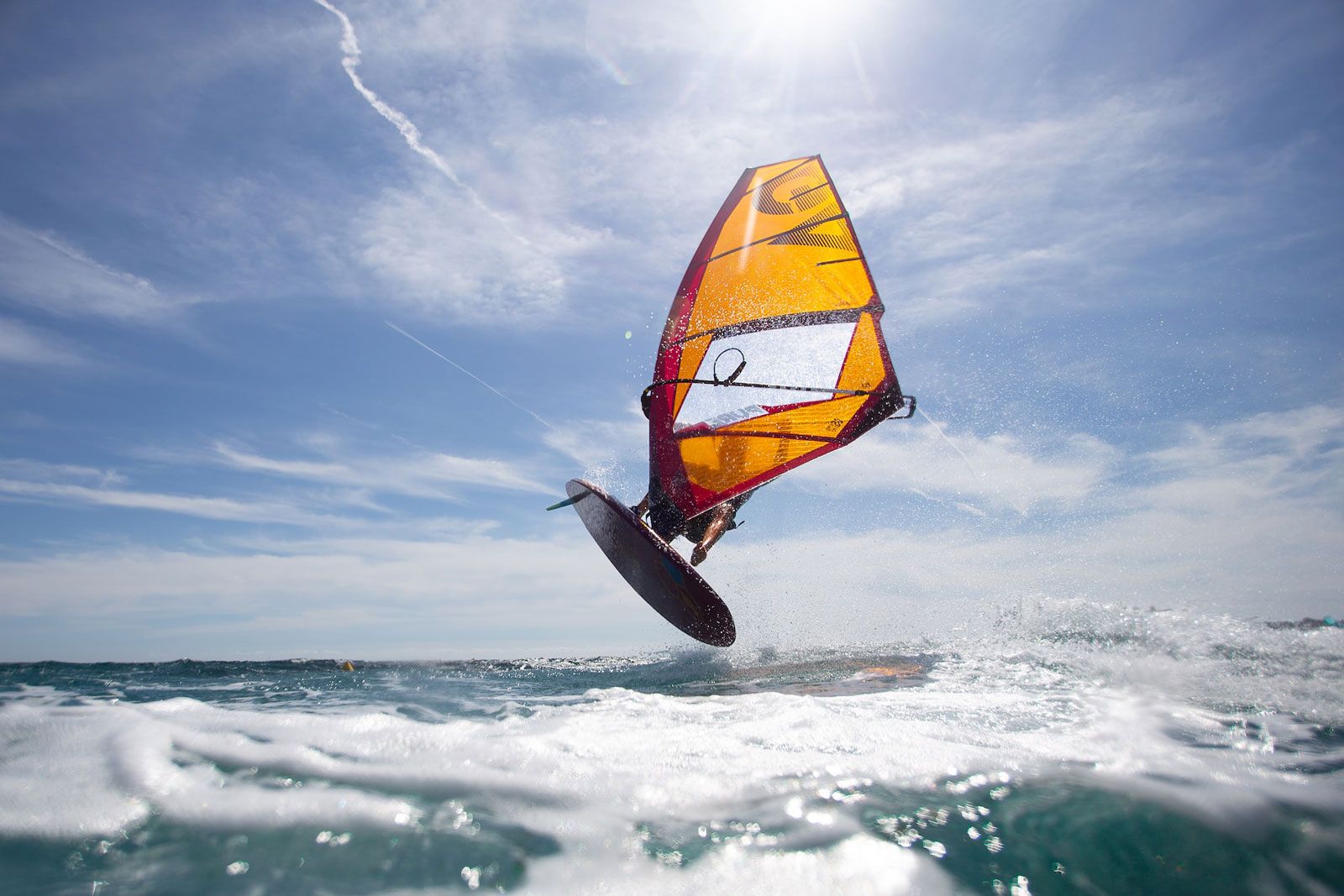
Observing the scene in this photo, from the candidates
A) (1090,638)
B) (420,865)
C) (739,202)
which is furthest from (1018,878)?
(739,202)

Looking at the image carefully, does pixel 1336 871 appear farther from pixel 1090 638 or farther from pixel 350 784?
pixel 1090 638

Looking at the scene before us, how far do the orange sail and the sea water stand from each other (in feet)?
17.8

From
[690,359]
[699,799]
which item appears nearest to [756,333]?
[690,359]

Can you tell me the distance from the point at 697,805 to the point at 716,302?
303 inches

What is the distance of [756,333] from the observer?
29.8 ft

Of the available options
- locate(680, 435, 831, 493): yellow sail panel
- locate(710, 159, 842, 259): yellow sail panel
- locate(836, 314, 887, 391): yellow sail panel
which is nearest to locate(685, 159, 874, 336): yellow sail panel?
locate(710, 159, 842, 259): yellow sail panel

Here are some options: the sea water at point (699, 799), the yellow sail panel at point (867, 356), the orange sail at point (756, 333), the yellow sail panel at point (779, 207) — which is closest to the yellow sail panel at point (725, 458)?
the orange sail at point (756, 333)

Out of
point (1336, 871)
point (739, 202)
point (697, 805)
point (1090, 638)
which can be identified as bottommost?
point (1336, 871)

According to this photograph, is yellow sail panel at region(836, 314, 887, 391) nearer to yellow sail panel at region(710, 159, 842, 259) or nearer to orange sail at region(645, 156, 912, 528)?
orange sail at region(645, 156, 912, 528)

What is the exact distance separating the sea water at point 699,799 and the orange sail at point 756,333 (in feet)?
17.8

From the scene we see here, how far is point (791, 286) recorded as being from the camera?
9055 mm

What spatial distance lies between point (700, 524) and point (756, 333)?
296 cm

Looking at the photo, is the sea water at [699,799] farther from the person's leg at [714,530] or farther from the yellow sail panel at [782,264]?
the yellow sail panel at [782,264]

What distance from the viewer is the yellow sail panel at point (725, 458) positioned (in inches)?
358
